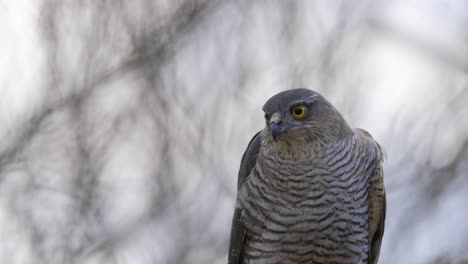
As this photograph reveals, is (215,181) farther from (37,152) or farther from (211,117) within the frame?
(37,152)

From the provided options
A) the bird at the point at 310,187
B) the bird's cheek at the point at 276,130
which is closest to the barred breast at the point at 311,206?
the bird at the point at 310,187

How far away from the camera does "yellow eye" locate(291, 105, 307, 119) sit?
16.9 feet

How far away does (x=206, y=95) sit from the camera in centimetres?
887

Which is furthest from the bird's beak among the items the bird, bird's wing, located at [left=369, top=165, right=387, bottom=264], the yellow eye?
bird's wing, located at [left=369, top=165, right=387, bottom=264]

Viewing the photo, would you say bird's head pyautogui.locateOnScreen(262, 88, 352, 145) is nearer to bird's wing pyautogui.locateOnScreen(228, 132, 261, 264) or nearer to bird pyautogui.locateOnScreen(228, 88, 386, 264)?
bird pyautogui.locateOnScreen(228, 88, 386, 264)

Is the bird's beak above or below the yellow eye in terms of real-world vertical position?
below

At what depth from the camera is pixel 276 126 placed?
502cm

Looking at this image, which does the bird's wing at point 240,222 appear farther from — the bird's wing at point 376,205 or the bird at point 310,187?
the bird's wing at point 376,205

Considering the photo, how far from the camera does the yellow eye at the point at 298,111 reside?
514cm

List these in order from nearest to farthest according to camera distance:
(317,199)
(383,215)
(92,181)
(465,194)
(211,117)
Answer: (317,199) < (383,215) < (92,181) < (211,117) < (465,194)

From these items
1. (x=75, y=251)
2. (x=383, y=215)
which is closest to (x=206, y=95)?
(x=75, y=251)

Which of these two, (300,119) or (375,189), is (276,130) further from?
(375,189)

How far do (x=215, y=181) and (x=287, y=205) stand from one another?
3.85 meters

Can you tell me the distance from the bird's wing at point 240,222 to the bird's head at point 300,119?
360 mm
